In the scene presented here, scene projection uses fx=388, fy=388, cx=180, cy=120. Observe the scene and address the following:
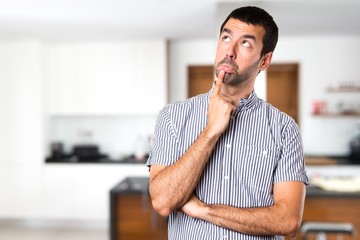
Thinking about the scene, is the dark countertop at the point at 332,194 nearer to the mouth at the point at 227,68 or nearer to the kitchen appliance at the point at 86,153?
the mouth at the point at 227,68

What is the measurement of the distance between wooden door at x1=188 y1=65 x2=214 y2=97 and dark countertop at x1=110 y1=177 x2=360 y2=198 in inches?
79.0

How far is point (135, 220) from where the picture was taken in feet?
12.7

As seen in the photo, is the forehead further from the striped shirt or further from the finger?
the striped shirt

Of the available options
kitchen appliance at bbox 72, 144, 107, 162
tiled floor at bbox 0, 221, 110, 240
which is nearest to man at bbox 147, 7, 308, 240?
tiled floor at bbox 0, 221, 110, 240

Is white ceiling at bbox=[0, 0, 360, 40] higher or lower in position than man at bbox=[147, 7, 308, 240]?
higher

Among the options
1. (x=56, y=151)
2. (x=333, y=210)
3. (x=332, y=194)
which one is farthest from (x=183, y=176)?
(x=56, y=151)

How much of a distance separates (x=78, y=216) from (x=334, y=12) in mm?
3915

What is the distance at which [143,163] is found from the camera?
4.99 m

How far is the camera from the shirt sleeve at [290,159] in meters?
1.29

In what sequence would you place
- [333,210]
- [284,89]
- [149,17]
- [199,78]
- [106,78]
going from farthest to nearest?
1. [199,78]
2. [284,89]
3. [106,78]
4. [149,17]
5. [333,210]

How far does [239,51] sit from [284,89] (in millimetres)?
4372

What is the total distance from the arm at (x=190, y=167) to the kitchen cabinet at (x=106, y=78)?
3.90 metres

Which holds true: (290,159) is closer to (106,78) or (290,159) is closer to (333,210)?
(333,210)

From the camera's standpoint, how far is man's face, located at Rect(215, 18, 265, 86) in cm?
126
